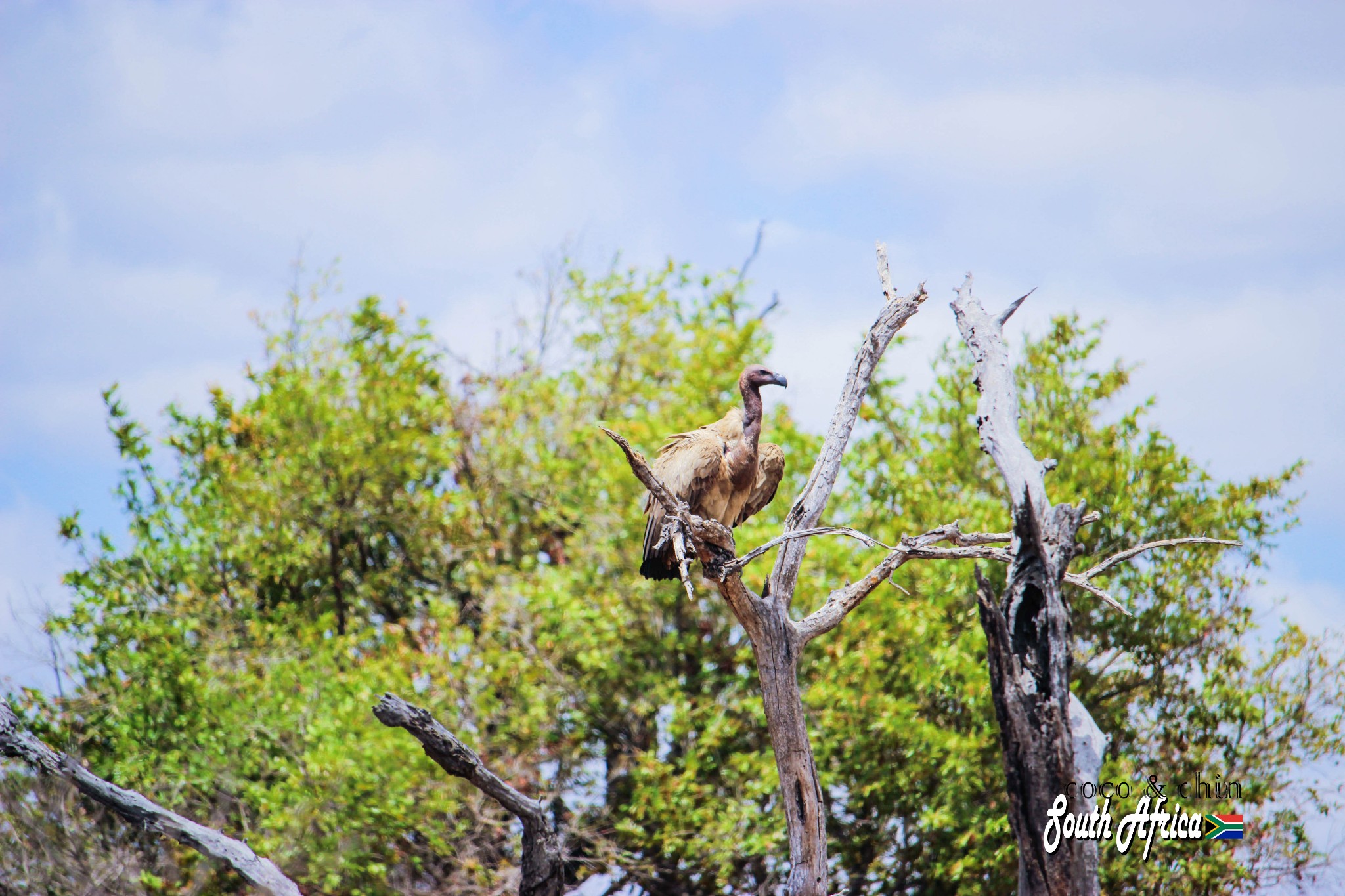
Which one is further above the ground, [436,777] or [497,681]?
[497,681]

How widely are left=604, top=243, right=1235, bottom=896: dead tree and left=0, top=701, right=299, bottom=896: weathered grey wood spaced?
8.21ft

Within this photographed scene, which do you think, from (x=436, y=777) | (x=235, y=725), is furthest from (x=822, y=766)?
(x=235, y=725)

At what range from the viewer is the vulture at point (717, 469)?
704 centimetres

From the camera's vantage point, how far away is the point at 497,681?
1295 centimetres

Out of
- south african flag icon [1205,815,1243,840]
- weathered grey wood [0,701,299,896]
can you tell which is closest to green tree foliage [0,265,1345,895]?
south african flag icon [1205,815,1243,840]

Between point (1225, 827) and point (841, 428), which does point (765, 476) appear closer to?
point (841, 428)

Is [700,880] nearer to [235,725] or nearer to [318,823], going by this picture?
[318,823]

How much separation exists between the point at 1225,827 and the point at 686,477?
249 inches

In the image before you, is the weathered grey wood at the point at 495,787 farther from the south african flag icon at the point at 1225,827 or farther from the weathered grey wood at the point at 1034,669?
the south african flag icon at the point at 1225,827

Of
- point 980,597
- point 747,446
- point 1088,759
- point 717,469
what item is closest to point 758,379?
point 747,446

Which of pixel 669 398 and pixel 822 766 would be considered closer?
pixel 822 766

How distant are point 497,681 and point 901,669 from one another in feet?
13.5

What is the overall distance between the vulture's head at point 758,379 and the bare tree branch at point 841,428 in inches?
21.3

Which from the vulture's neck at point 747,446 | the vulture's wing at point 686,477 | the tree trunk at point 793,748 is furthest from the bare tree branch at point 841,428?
the vulture's wing at point 686,477
